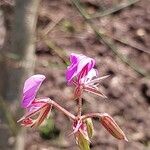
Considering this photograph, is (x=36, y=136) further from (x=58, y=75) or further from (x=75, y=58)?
(x=75, y=58)

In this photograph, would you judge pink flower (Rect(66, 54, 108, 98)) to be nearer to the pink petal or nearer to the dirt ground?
the pink petal

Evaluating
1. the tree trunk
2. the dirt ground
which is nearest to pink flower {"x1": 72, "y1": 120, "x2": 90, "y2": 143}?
the tree trunk

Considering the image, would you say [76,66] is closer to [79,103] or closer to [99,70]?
[79,103]

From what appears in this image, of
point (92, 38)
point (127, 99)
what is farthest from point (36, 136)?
point (92, 38)

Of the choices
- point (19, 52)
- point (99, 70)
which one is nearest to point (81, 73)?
point (19, 52)

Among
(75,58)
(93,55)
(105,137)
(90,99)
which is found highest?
(75,58)

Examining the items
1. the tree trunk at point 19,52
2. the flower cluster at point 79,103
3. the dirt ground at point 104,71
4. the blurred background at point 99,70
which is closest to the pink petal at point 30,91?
the flower cluster at point 79,103

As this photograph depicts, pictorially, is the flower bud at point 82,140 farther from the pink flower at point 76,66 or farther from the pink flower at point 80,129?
the pink flower at point 76,66
